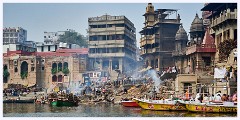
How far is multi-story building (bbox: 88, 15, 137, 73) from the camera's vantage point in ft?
136

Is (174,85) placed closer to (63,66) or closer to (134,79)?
(134,79)

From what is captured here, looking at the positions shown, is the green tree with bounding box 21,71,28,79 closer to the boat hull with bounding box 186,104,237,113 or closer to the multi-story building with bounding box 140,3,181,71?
the multi-story building with bounding box 140,3,181,71

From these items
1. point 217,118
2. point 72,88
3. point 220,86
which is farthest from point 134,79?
point 217,118

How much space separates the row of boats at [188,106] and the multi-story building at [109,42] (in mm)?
14849

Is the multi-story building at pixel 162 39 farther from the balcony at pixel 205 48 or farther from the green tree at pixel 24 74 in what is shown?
the green tree at pixel 24 74

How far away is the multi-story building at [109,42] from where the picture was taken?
1635 inches

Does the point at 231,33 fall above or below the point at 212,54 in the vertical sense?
above

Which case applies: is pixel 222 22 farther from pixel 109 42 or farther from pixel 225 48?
pixel 109 42

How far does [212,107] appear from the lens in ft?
70.4

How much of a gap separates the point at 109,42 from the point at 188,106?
66.6 ft

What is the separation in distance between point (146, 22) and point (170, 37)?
3.27m

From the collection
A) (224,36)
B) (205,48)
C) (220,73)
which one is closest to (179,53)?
(205,48)

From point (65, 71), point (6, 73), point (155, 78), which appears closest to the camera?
point (155, 78)

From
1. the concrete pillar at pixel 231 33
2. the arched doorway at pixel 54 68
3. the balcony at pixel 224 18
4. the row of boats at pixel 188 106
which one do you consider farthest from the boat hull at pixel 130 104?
→ the arched doorway at pixel 54 68
